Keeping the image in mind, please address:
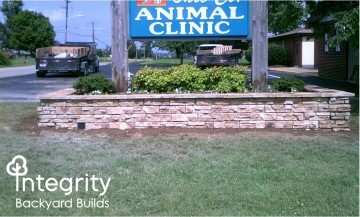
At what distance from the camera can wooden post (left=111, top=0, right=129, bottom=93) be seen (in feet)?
31.0

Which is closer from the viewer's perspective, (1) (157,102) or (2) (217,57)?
(1) (157,102)

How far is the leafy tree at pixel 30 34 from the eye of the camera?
77.9 meters

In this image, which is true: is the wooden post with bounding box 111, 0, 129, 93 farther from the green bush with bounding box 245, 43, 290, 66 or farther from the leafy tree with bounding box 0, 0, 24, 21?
the leafy tree with bounding box 0, 0, 24, 21

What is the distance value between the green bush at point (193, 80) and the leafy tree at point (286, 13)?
Result: 241 cm

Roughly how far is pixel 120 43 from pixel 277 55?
32.1 meters

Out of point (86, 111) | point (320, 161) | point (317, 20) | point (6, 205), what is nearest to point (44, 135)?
point (86, 111)

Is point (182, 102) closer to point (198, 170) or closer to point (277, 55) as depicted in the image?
point (198, 170)

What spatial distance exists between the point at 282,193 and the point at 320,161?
1.55 meters

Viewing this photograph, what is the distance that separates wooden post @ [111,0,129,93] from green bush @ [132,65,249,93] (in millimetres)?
439

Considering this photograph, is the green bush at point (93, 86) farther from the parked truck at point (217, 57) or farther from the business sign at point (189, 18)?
the parked truck at point (217, 57)

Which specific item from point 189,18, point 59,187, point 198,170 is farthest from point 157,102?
point 59,187

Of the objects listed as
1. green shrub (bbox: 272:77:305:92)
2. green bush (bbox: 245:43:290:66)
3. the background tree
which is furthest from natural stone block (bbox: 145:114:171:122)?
the background tree

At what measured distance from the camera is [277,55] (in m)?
40.1

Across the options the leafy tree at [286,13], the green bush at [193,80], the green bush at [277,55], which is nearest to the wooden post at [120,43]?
the green bush at [193,80]
